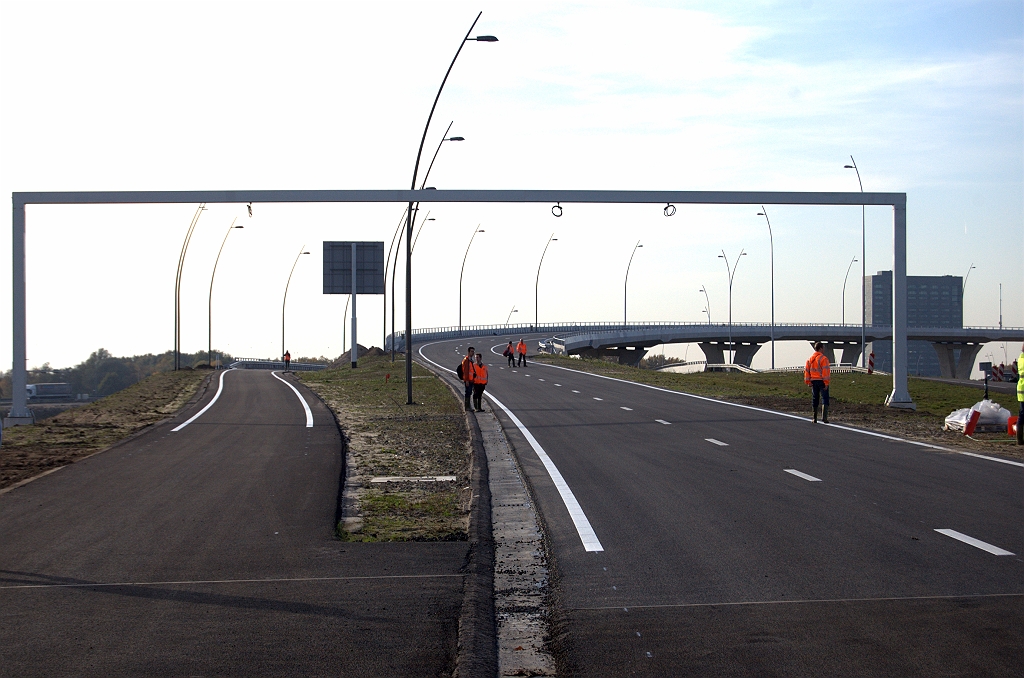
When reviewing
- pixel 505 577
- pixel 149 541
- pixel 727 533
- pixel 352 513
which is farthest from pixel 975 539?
pixel 149 541

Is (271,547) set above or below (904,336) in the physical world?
below

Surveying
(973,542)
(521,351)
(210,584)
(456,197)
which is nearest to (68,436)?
(456,197)

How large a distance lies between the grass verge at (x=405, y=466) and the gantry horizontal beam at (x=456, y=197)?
18.2 ft

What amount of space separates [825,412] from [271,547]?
1503 cm

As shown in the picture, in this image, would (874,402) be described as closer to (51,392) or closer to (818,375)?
(818,375)

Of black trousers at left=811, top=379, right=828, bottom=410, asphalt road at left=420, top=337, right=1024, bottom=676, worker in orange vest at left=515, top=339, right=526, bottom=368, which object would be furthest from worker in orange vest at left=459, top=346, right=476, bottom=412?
worker in orange vest at left=515, top=339, right=526, bottom=368

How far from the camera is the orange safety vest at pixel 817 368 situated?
2047cm

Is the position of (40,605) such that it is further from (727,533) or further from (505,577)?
(727,533)

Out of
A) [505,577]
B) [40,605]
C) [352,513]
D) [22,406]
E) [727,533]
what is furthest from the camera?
[22,406]

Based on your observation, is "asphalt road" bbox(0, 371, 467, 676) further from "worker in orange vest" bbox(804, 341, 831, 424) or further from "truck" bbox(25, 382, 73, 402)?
"truck" bbox(25, 382, 73, 402)

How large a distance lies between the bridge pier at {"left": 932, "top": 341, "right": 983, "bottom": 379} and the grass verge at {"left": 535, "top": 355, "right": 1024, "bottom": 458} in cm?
9058

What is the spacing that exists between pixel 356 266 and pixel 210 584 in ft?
200

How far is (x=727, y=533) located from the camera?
8.86m

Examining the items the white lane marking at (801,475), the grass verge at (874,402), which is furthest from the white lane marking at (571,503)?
the grass verge at (874,402)
